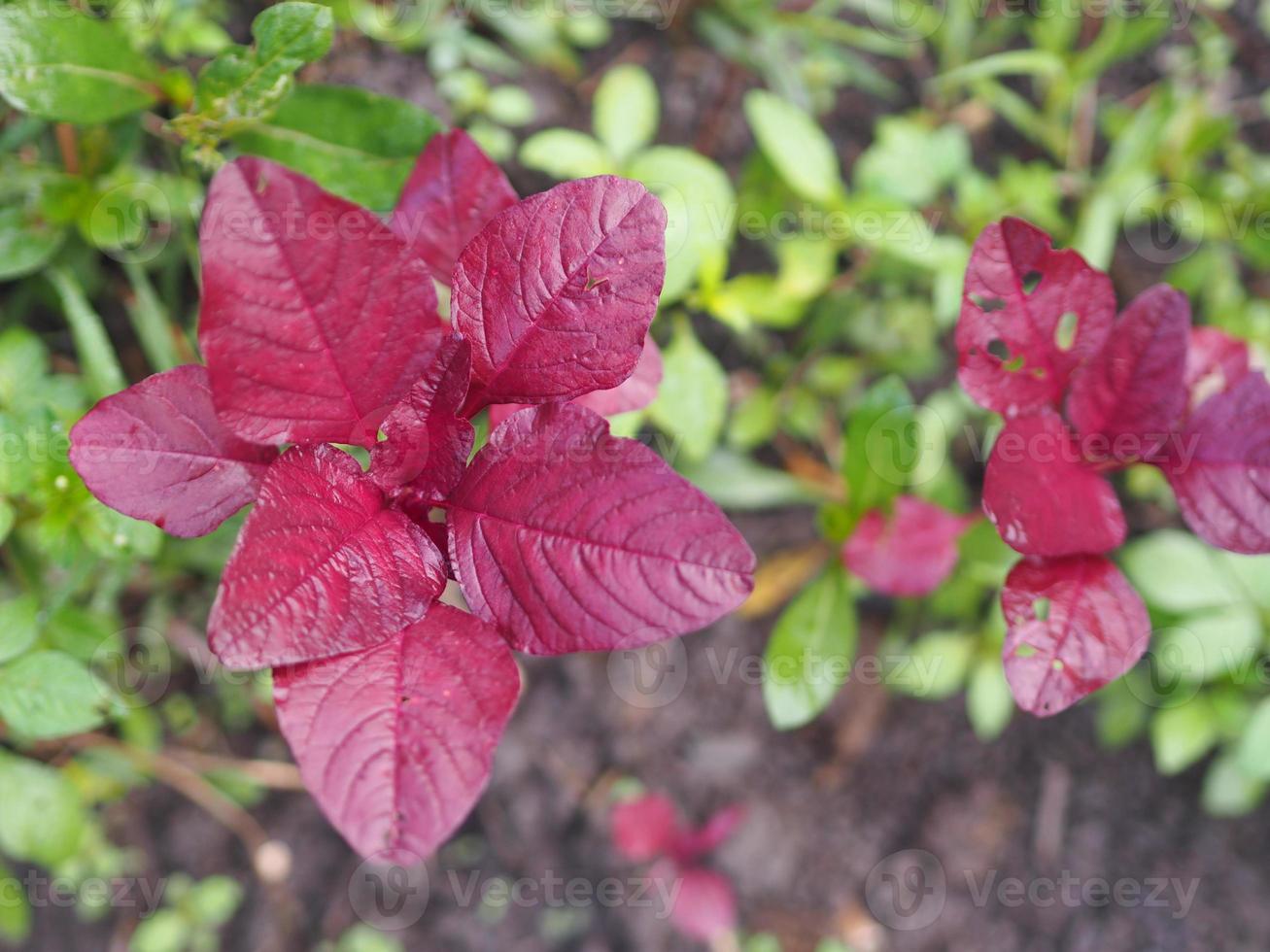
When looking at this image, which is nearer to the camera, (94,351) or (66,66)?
(66,66)

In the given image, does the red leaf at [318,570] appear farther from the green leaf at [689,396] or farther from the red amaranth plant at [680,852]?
the red amaranth plant at [680,852]

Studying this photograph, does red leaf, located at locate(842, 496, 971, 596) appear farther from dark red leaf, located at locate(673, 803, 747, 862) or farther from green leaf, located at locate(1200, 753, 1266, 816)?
green leaf, located at locate(1200, 753, 1266, 816)

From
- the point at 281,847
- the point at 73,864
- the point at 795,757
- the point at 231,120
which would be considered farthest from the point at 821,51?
the point at 73,864

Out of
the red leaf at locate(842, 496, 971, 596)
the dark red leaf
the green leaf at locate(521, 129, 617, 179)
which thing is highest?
the green leaf at locate(521, 129, 617, 179)

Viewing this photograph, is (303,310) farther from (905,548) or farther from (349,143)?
(905,548)

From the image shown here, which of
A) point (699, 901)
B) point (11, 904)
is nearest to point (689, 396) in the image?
point (699, 901)

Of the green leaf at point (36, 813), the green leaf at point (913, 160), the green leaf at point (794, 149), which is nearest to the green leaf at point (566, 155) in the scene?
the green leaf at point (794, 149)

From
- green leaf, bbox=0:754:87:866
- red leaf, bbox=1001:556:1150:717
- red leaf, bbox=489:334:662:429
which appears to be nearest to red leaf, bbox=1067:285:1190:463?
red leaf, bbox=1001:556:1150:717
